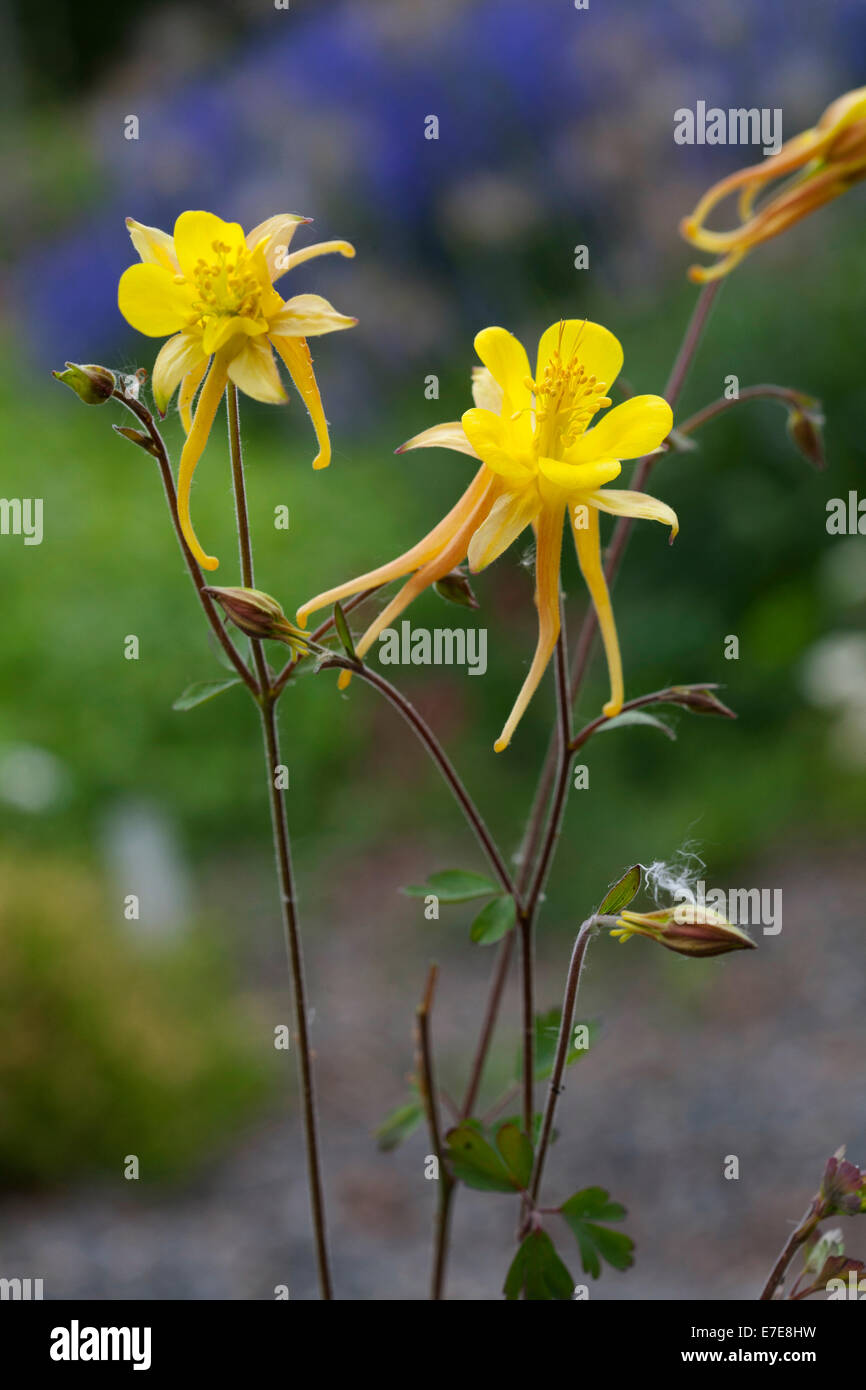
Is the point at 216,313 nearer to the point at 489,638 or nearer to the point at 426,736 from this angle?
the point at 426,736

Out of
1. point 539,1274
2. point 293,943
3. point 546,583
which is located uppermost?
point 546,583

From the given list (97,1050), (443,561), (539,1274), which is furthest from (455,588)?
(97,1050)

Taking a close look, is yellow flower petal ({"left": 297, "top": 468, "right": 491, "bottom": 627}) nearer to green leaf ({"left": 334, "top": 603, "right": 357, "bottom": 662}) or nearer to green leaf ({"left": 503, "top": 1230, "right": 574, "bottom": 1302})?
green leaf ({"left": 334, "top": 603, "right": 357, "bottom": 662})

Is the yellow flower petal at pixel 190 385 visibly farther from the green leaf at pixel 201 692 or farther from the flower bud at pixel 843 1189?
the flower bud at pixel 843 1189

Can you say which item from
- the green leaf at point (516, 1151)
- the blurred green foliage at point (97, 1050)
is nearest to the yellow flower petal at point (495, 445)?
the green leaf at point (516, 1151)

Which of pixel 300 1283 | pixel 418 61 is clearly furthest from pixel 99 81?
pixel 300 1283

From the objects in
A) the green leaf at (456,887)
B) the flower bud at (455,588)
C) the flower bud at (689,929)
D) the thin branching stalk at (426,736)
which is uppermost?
the flower bud at (455,588)
